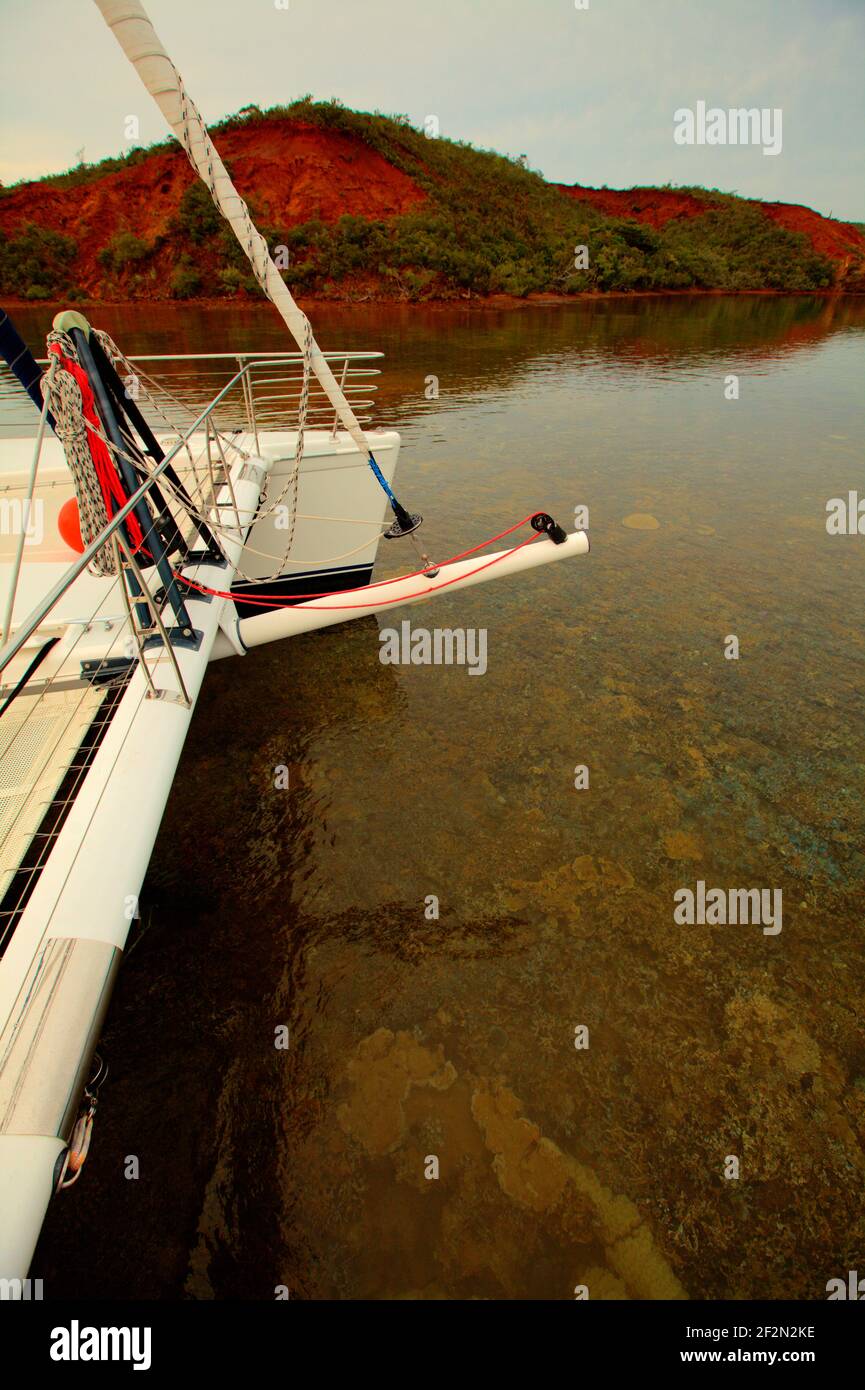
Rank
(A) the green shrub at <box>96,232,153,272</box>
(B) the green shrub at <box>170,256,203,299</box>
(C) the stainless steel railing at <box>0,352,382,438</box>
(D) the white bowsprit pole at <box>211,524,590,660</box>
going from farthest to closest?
(A) the green shrub at <box>96,232,153,272</box> → (B) the green shrub at <box>170,256,203,299</box> → (C) the stainless steel railing at <box>0,352,382,438</box> → (D) the white bowsprit pole at <box>211,524,590,660</box>

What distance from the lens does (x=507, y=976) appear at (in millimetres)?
3357

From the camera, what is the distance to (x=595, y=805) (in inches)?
174

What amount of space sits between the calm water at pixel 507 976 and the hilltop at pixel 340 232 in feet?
130

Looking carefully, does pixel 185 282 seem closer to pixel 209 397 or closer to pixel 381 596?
pixel 209 397

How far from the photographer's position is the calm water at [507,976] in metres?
2.49

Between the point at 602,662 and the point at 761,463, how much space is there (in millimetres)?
8738

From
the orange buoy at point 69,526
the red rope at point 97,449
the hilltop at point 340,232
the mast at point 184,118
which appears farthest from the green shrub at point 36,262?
the red rope at point 97,449

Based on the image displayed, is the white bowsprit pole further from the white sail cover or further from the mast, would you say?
the white sail cover

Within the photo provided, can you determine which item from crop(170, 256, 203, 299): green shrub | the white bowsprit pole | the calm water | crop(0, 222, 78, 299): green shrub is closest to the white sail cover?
the white bowsprit pole

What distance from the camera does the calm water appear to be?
249 centimetres

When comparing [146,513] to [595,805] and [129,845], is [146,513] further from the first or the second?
[595,805]

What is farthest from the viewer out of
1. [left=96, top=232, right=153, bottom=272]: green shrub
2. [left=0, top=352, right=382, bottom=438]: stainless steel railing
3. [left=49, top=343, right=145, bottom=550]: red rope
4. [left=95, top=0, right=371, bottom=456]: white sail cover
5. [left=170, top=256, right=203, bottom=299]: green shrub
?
[left=96, top=232, right=153, bottom=272]: green shrub

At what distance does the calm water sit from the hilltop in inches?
1561
